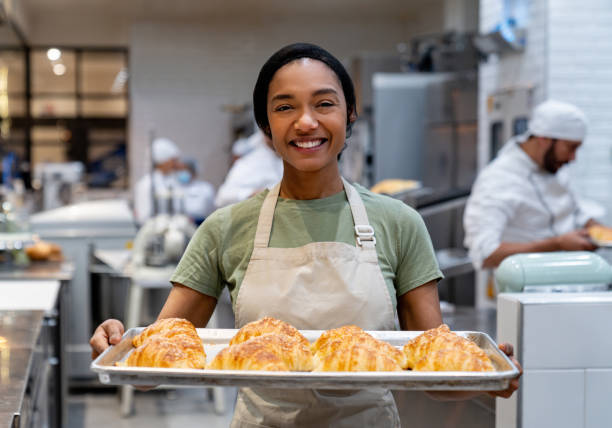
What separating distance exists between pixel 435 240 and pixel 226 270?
3.72 metres

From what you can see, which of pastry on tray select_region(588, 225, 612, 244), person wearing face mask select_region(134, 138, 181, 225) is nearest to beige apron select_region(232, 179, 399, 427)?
pastry on tray select_region(588, 225, 612, 244)

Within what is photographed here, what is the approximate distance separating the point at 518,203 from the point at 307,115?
204cm

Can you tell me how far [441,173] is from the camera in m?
6.57

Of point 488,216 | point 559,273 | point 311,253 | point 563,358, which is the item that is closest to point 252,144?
point 488,216

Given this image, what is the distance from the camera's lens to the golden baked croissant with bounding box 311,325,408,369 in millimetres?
1262

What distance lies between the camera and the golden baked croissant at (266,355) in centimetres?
119

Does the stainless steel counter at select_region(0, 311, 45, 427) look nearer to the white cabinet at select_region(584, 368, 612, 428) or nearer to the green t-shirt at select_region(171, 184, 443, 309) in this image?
the green t-shirt at select_region(171, 184, 443, 309)

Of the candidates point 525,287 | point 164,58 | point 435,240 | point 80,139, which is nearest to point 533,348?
point 525,287

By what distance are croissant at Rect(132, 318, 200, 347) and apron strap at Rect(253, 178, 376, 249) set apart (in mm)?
240

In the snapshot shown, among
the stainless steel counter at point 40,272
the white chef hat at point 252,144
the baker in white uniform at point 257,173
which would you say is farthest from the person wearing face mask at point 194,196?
the stainless steel counter at point 40,272

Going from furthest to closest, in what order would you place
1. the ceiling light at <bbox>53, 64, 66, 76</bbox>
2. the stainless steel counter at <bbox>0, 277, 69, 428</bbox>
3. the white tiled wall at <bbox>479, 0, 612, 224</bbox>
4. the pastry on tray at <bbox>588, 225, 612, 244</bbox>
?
the ceiling light at <bbox>53, 64, 66, 76</bbox> → the white tiled wall at <bbox>479, 0, 612, 224</bbox> → the pastry on tray at <bbox>588, 225, 612, 244</bbox> → the stainless steel counter at <bbox>0, 277, 69, 428</bbox>

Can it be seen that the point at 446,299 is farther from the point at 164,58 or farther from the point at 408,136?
the point at 164,58

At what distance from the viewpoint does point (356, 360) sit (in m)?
1.21

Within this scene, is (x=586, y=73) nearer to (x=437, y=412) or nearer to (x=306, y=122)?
(x=437, y=412)
